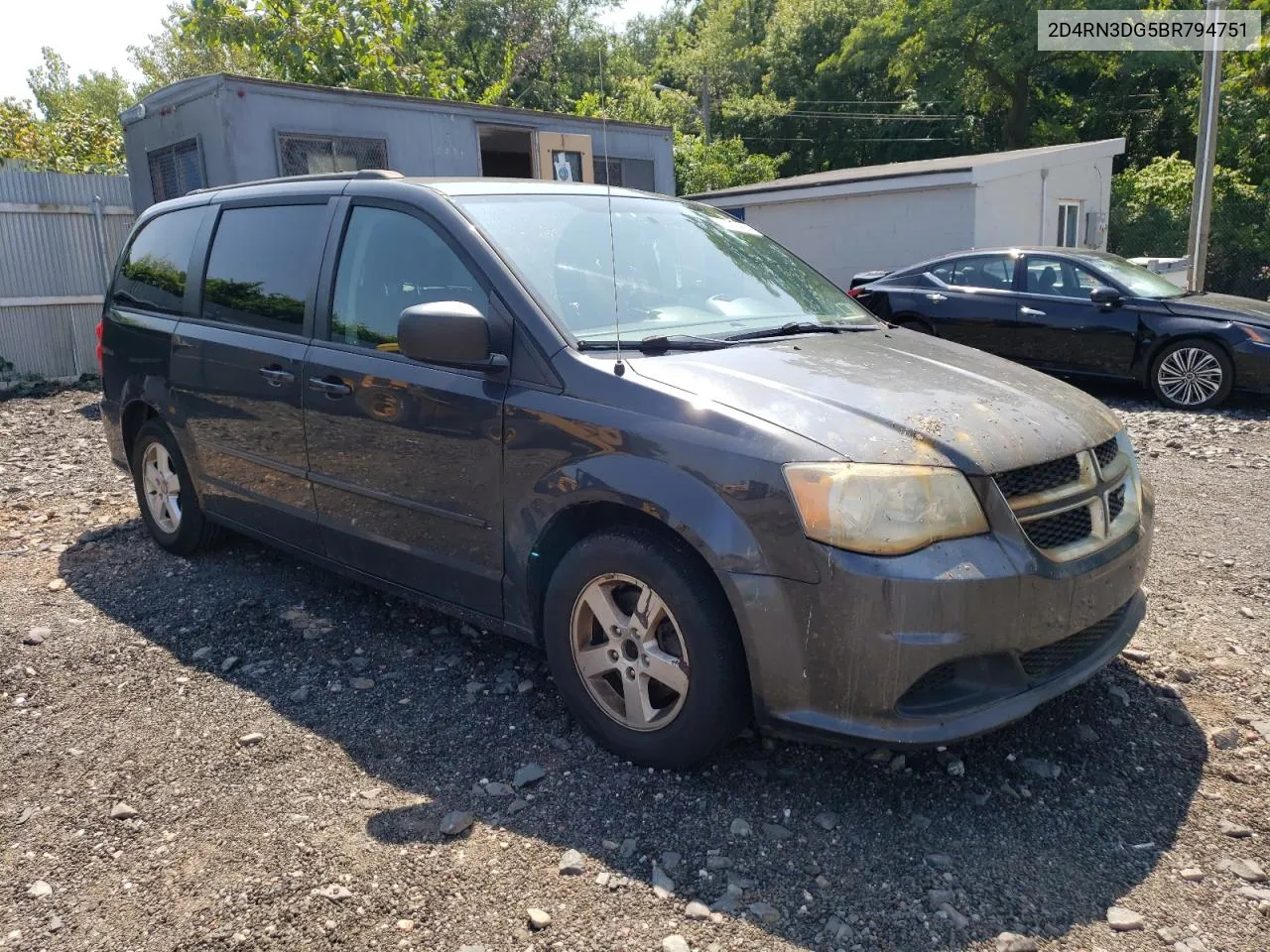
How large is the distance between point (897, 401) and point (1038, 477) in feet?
1.47

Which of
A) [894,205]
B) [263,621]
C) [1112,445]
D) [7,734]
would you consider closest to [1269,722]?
[1112,445]

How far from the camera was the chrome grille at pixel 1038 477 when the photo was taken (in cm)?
273

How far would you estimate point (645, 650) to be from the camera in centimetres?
297

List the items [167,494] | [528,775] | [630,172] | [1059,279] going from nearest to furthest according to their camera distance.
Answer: [528,775] → [167,494] → [1059,279] → [630,172]

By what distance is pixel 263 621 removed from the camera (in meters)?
4.41

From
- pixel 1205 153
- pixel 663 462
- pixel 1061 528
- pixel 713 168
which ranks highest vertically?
pixel 713 168

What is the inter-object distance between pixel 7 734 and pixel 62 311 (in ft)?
33.8

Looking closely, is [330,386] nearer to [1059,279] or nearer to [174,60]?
[1059,279]

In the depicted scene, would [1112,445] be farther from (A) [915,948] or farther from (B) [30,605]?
(B) [30,605]

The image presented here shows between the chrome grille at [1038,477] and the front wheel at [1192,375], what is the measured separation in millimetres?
6937

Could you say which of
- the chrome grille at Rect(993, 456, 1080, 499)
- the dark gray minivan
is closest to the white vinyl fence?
the dark gray minivan

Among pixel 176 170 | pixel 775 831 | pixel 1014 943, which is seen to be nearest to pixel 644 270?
pixel 775 831

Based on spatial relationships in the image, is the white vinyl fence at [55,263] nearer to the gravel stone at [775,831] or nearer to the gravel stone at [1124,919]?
the gravel stone at [775,831]

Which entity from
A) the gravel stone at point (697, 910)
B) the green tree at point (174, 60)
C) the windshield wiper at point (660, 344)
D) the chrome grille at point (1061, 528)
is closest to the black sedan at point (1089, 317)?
the chrome grille at point (1061, 528)
